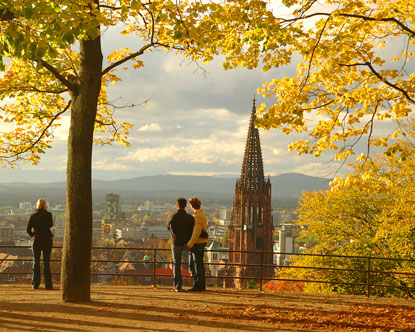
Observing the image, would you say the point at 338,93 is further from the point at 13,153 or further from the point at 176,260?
the point at 13,153

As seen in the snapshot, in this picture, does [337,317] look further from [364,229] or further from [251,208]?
[251,208]

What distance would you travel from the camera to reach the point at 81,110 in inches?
367

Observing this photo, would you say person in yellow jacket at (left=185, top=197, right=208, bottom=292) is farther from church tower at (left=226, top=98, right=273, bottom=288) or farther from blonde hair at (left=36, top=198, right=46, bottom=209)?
church tower at (left=226, top=98, right=273, bottom=288)

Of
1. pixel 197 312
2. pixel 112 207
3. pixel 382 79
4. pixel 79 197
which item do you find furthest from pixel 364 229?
pixel 112 207

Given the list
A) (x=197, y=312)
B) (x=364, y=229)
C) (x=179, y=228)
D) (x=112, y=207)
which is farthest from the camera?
(x=112, y=207)

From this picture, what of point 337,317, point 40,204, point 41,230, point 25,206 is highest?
point 40,204

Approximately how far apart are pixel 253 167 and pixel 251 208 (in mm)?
7660

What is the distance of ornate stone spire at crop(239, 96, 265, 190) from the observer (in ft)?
309

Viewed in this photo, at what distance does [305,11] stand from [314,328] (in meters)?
5.86

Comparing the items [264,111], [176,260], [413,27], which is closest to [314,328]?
[176,260]

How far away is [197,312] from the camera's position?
870cm

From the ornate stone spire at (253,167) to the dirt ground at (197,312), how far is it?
3266 inches

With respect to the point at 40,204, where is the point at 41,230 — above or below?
below

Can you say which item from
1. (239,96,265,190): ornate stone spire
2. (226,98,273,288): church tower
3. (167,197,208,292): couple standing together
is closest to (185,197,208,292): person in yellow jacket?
(167,197,208,292): couple standing together
